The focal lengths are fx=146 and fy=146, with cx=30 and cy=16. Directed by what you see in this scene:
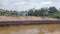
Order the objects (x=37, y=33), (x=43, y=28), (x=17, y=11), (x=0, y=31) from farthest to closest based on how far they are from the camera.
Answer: (x=17, y=11) → (x=43, y=28) → (x=37, y=33) → (x=0, y=31)

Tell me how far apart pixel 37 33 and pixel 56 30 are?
571 millimetres

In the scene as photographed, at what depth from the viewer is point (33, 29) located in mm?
3500

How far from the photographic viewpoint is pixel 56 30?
3.68 meters

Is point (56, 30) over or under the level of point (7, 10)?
under

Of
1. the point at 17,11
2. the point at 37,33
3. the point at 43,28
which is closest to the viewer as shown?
the point at 37,33

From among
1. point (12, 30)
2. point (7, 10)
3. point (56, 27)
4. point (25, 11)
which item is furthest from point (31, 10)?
point (12, 30)

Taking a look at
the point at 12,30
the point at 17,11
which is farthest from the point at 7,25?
the point at 17,11

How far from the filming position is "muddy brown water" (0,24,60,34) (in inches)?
127

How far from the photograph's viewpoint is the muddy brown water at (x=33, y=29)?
127 inches

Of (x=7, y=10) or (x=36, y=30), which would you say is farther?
(x=7, y=10)

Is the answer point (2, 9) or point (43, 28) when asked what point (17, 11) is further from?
point (43, 28)

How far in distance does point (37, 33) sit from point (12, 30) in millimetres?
586

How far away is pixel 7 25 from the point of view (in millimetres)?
3199

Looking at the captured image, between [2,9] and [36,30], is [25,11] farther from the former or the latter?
[36,30]
